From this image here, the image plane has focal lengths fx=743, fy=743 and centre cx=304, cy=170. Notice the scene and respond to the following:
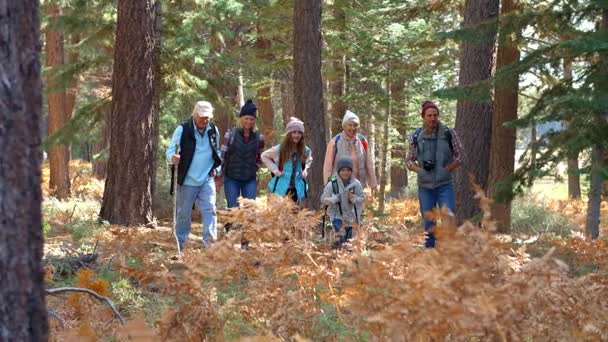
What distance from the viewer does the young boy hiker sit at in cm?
946

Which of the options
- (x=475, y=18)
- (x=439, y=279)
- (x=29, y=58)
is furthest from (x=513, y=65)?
(x=29, y=58)

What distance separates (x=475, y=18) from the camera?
11.8 meters

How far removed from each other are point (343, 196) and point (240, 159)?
4.60 ft

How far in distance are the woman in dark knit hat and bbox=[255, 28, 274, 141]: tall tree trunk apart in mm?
10623

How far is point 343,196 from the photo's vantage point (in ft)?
31.1

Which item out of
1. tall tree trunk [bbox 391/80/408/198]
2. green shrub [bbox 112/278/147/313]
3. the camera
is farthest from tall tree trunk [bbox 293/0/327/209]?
tall tree trunk [bbox 391/80/408/198]

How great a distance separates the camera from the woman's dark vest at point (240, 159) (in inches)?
374

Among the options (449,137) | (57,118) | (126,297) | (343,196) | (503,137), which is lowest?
(126,297)

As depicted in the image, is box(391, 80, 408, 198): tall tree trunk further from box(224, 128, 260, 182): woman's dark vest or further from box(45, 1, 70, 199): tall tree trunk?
box(224, 128, 260, 182): woman's dark vest

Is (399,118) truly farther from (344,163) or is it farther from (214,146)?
(214,146)

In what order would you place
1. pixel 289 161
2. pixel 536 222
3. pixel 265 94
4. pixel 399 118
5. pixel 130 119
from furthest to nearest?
pixel 265 94 < pixel 399 118 < pixel 536 222 < pixel 130 119 < pixel 289 161

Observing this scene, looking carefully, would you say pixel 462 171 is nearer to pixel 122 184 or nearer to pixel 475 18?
pixel 475 18

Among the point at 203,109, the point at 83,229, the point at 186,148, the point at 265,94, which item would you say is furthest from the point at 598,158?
the point at 265,94

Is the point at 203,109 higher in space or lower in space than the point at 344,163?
higher
